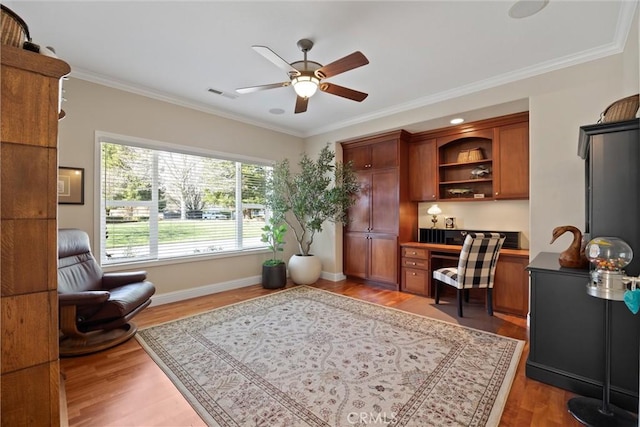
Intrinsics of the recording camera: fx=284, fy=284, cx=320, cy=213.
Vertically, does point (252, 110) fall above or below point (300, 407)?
above

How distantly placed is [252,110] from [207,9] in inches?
85.7

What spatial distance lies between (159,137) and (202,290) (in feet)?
7.33

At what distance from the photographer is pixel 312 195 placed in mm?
4711

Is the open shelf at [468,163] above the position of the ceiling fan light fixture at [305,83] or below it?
below

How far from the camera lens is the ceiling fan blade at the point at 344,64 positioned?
7.11 feet

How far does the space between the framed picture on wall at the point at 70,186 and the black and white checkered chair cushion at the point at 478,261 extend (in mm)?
4435

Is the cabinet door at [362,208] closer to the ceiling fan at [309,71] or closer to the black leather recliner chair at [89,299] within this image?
the ceiling fan at [309,71]

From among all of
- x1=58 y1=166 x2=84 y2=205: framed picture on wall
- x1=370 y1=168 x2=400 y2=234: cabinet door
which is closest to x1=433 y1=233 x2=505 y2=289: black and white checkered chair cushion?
x1=370 y1=168 x2=400 y2=234: cabinet door

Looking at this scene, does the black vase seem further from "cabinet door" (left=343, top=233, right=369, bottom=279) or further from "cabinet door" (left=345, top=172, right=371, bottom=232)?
"cabinet door" (left=345, top=172, right=371, bottom=232)

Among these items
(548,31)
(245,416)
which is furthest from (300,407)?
(548,31)

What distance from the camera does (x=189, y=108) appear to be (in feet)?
13.4

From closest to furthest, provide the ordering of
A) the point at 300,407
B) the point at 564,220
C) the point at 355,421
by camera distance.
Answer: the point at 355,421 → the point at 300,407 → the point at 564,220

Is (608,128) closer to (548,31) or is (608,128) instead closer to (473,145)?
(548,31)

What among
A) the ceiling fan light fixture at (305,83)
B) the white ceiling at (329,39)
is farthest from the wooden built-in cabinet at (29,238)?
the ceiling fan light fixture at (305,83)
